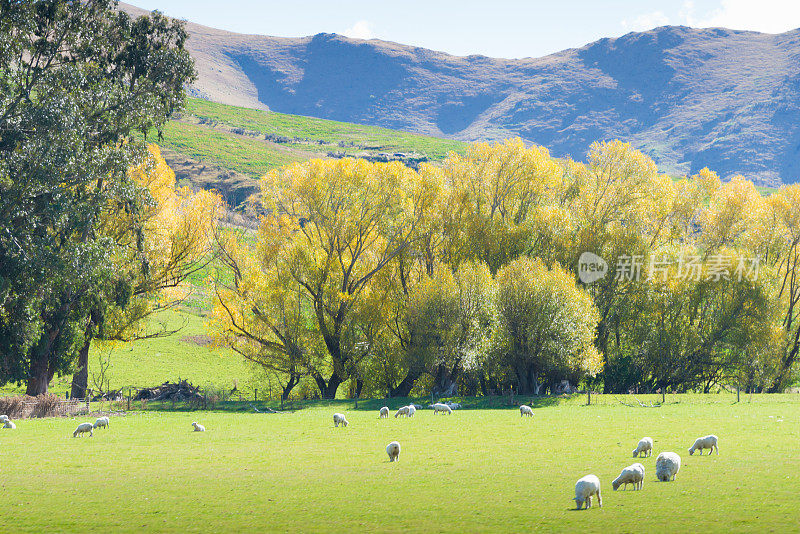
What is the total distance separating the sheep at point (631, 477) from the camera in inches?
810

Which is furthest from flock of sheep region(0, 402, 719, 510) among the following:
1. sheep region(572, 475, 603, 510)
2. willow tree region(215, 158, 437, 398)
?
willow tree region(215, 158, 437, 398)

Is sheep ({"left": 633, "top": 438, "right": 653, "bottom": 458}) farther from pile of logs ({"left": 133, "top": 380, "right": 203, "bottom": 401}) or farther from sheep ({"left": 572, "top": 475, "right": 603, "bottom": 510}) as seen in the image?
pile of logs ({"left": 133, "top": 380, "right": 203, "bottom": 401})

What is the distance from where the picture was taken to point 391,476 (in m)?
23.9

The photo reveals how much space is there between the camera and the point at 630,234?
6625cm

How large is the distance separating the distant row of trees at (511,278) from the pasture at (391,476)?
51.5 feet

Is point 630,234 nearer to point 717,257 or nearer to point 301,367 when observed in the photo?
point 717,257

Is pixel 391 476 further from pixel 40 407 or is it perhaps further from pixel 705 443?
pixel 40 407

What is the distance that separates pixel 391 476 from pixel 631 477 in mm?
8140

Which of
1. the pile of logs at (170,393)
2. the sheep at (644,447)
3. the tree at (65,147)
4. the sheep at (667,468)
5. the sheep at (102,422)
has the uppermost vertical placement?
the tree at (65,147)

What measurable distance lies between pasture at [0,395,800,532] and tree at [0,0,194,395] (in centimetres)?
908

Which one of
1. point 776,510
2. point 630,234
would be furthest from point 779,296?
point 776,510

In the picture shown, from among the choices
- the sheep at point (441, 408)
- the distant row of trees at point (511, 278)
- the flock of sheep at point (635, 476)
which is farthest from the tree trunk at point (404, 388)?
the flock of sheep at point (635, 476)

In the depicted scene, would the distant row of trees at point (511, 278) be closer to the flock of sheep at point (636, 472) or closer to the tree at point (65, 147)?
the tree at point (65, 147)

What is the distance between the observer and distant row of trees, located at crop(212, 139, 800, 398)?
5766cm
